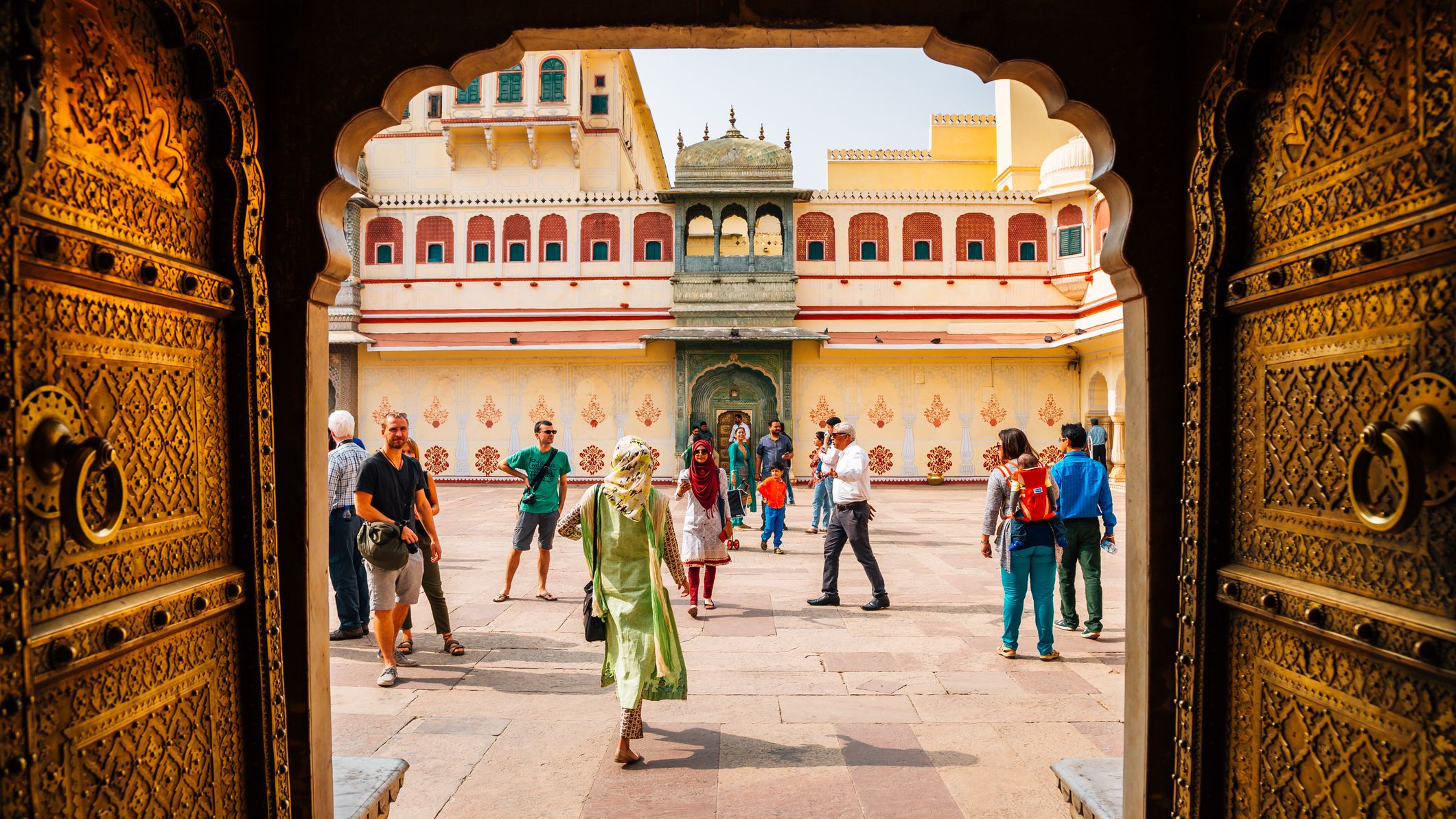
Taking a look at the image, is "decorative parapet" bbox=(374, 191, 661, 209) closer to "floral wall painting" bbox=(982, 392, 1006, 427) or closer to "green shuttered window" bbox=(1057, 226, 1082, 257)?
"floral wall painting" bbox=(982, 392, 1006, 427)

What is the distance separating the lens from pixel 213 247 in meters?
2.20

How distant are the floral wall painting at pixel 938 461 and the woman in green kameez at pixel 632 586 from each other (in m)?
16.3

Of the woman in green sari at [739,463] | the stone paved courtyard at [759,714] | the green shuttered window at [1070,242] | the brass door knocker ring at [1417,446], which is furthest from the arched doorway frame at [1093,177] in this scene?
the green shuttered window at [1070,242]

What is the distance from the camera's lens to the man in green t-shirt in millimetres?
6777

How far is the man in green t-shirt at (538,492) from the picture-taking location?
6.78 m

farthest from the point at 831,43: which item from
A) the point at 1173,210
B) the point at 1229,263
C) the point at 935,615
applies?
the point at 935,615

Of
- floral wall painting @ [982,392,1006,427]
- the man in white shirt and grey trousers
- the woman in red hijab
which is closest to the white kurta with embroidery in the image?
the woman in red hijab

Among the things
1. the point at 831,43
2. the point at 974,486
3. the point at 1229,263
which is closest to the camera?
the point at 1229,263

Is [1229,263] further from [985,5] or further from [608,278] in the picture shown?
[608,278]

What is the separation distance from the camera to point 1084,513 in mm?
5680

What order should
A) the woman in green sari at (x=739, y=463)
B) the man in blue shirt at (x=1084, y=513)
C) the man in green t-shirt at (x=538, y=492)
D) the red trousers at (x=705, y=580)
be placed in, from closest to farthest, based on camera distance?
the man in blue shirt at (x=1084, y=513), the red trousers at (x=705, y=580), the man in green t-shirt at (x=538, y=492), the woman in green sari at (x=739, y=463)

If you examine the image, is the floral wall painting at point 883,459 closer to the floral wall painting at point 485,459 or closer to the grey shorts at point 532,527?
the floral wall painting at point 485,459

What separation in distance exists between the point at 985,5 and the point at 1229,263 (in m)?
0.97

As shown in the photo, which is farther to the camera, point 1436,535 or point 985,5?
point 985,5
